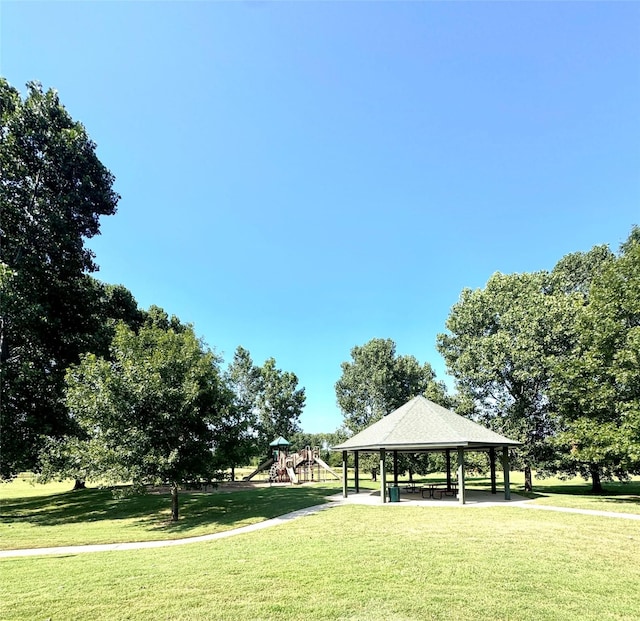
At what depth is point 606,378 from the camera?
18750 mm

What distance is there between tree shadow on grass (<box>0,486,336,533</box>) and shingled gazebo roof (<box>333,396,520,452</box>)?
387 cm

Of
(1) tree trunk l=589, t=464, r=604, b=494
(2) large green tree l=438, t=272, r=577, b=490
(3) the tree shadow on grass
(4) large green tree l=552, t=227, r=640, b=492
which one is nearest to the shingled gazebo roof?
(4) large green tree l=552, t=227, r=640, b=492

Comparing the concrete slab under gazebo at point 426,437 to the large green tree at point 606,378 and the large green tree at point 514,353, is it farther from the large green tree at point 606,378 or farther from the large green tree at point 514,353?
the large green tree at point 514,353

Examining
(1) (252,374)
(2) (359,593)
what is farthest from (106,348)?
(1) (252,374)

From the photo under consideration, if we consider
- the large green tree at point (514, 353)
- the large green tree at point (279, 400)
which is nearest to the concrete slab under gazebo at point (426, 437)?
the large green tree at point (514, 353)

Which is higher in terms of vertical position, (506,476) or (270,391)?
(270,391)

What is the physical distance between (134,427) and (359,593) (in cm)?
987

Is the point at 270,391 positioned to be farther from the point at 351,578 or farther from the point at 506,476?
the point at 351,578

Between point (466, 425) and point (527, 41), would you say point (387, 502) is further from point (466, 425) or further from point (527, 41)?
point (527, 41)

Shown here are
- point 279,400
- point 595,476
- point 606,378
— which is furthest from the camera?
point 279,400

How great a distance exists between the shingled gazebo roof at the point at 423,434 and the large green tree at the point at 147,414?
23.8ft

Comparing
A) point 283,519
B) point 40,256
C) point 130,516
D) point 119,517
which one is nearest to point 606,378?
point 283,519

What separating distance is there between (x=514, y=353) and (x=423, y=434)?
9.17 metres

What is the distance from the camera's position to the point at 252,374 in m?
47.5
